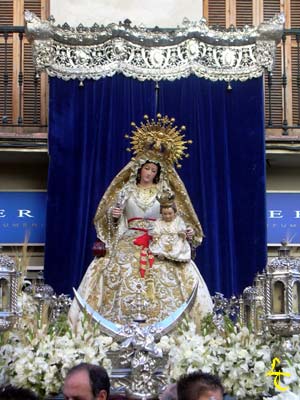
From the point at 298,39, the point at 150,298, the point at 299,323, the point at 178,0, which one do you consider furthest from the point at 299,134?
the point at 299,323

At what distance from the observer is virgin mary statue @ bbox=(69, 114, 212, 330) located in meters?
10.6

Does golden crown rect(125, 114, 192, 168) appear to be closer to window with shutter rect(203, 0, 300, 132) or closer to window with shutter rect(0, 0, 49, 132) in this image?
window with shutter rect(0, 0, 49, 132)

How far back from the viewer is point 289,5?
14.4 meters

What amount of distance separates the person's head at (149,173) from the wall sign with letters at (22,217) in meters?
2.29

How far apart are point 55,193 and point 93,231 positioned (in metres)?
0.55

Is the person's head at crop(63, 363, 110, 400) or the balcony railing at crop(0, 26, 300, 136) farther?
the balcony railing at crop(0, 26, 300, 136)

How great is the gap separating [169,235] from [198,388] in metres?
5.67

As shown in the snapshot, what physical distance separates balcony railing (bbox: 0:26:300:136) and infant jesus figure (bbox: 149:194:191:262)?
2945 mm

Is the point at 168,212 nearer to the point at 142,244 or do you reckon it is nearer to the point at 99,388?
the point at 142,244

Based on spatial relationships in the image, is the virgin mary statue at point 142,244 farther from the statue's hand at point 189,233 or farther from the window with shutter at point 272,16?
the window with shutter at point 272,16

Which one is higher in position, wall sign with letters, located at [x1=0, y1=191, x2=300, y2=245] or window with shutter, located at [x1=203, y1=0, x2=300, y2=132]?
window with shutter, located at [x1=203, y1=0, x2=300, y2=132]

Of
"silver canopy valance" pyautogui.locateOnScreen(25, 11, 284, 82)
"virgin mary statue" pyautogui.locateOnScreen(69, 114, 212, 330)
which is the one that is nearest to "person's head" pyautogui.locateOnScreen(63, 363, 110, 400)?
"virgin mary statue" pyautogui.locateOnScreen(69, 114, 212, 330)

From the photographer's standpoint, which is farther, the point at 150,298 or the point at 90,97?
the point at 90,97

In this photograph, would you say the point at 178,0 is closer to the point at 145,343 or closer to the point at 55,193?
the point at 55,193
